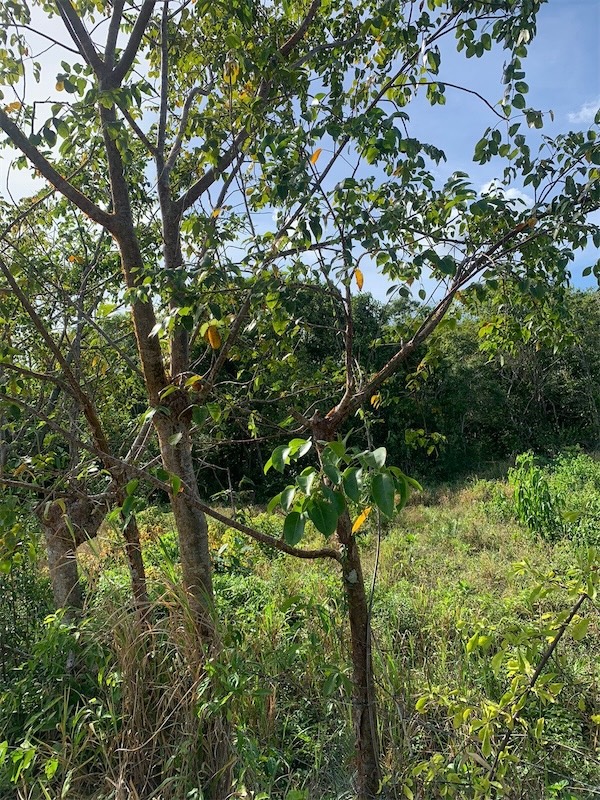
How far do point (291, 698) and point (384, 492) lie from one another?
Result: 6.04 feet

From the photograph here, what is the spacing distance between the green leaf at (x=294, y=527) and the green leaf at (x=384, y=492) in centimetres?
13

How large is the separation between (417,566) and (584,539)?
1477mm

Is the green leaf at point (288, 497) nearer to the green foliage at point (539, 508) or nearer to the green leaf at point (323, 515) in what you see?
the green leaf at point (323, 515)

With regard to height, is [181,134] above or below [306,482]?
above

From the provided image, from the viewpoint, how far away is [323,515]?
0.86m

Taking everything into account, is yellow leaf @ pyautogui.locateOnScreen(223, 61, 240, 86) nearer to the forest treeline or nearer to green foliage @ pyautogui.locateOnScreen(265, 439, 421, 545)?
green foliage @ pyautogui.locateOnScreen(265, 439, 421, 545)

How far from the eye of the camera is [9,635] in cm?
277

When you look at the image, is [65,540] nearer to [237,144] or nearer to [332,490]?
[237,144]

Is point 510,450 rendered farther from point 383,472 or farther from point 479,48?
point 383,472

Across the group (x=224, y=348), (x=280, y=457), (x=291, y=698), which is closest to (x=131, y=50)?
(x=224, y=348)

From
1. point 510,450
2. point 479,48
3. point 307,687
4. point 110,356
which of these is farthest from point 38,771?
point 510,450

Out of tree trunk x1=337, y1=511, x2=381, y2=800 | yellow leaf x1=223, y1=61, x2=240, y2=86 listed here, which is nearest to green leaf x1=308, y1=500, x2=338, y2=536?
tree trunk x1=337, y1=511, x2=381, y2=800

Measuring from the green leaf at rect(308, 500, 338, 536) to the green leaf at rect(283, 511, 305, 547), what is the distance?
0.03 meters

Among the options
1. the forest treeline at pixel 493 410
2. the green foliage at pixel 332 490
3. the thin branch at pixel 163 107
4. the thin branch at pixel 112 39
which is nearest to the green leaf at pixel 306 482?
the green foliage at pixel 332 490
